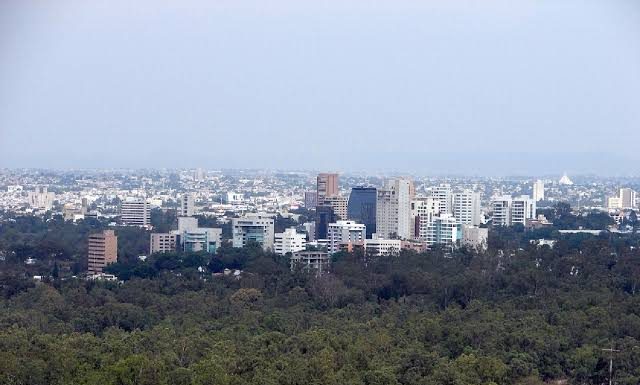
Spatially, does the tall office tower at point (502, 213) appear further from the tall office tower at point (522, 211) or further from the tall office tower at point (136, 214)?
the tall office tower at point (136, 214)

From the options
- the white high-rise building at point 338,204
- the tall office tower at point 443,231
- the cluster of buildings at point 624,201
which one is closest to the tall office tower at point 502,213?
the white high-rise building at point 338,204

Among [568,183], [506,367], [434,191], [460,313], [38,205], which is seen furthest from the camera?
[568,183]

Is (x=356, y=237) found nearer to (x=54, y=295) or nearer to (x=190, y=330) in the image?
(x=54, y=295)

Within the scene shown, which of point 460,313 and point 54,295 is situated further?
point 54,295

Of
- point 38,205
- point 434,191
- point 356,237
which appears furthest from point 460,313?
point 38,205

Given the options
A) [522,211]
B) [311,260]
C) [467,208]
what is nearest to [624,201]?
[522,211]

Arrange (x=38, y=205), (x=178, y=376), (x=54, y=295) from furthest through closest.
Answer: (x=38, y=205)
(x=54, y=295)
(x=178, y=376)
